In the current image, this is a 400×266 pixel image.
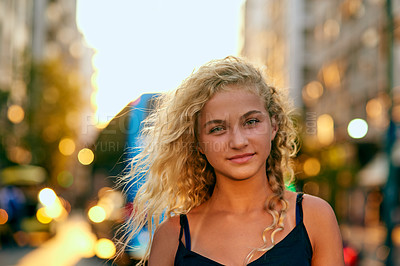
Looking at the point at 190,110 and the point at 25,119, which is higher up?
the point at 190,110

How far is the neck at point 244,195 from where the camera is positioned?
9.14 ft

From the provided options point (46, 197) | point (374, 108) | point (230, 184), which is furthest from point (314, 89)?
point (230, 184)

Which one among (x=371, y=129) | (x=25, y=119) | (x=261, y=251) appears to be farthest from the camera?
(x=25, y=119)

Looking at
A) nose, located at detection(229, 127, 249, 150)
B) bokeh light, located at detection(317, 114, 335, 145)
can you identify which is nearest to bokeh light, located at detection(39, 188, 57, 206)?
nose, located at detection(229, 127, 249, 150)

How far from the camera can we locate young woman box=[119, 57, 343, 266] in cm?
256

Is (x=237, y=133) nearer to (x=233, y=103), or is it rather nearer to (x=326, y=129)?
(x=233, y=103)

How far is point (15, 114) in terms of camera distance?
110 feet

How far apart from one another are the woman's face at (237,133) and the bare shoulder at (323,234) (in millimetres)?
321

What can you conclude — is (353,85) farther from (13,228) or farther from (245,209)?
(245,209)

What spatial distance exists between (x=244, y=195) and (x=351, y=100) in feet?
102

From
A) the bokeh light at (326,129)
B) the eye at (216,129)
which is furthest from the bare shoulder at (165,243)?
the bokeh light at (326,129)

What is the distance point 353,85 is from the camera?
3256cm

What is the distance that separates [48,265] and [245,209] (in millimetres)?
9296

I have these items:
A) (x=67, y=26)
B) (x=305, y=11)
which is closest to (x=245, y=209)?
(x=305, y=11)
